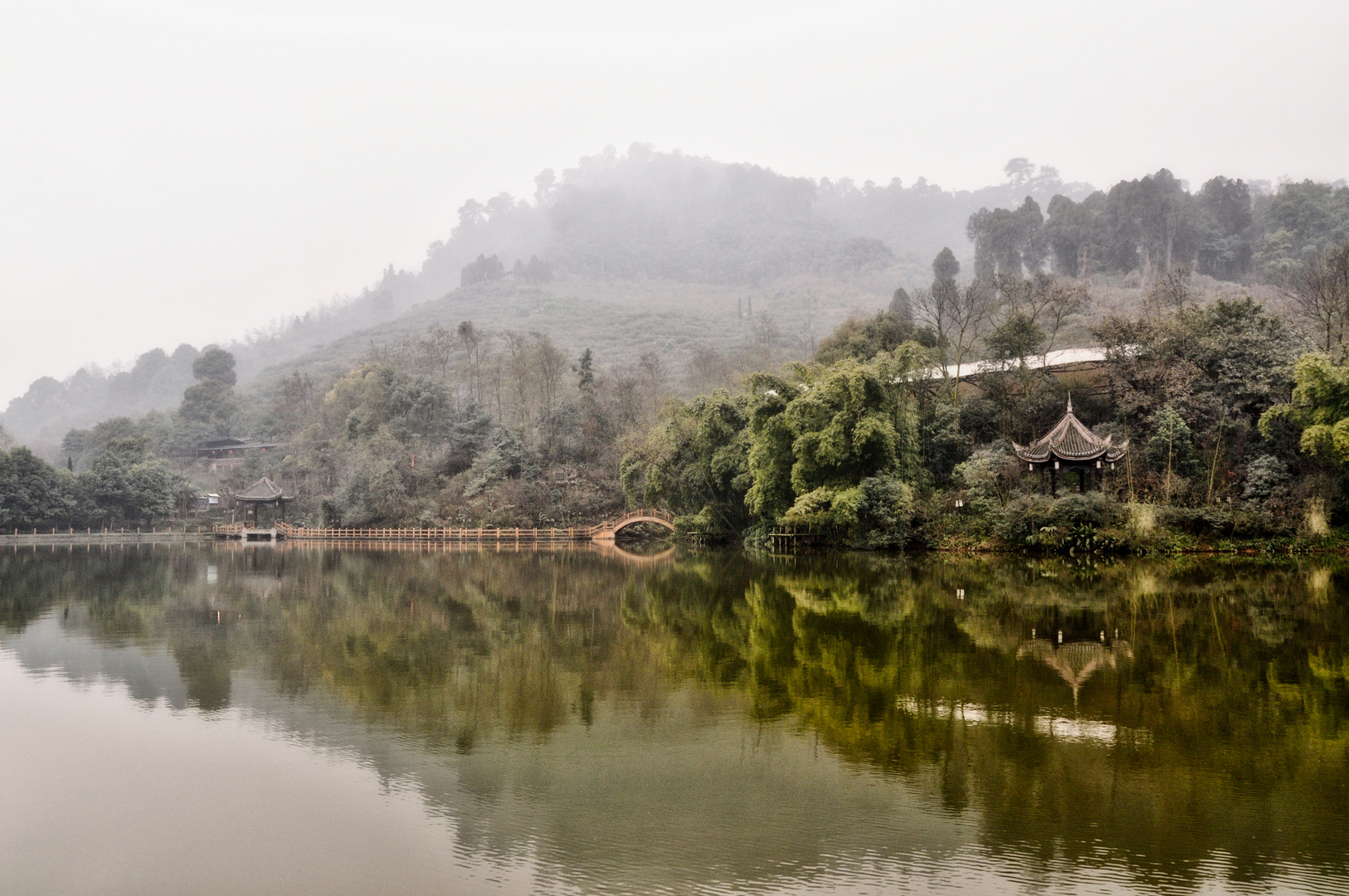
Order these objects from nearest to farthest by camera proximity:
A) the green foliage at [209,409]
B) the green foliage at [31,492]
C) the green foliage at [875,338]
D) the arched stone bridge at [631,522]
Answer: the green foliage at [875,338], the arched stone bridge at [631,522], the green foliage at [31,492], the green foliage at [209,409]

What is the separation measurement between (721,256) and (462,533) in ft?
344

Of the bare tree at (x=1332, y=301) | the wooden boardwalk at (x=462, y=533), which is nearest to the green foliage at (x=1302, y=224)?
the bare tree at (x=1332, y=301)

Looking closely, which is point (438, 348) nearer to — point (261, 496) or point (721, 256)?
point (261, 496)

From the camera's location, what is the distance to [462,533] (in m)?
46.0

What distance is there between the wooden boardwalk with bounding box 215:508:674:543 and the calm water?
26.5m

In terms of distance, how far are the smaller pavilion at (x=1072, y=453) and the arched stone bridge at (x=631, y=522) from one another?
54.5ft

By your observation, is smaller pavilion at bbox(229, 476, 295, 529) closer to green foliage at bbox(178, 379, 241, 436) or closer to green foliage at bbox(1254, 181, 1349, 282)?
green foliage at bbox(178, 379, 241, 436)

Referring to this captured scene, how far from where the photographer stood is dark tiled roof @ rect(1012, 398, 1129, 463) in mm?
26312

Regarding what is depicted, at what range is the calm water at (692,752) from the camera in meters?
5.18

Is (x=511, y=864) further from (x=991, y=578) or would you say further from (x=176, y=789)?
(x=991, y=578)

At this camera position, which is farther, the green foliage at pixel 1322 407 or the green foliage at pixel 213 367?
the green foliage at pixel 213 367

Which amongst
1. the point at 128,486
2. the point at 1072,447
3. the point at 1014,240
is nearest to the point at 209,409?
the point at 128,486

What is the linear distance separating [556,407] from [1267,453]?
3400 centimetres

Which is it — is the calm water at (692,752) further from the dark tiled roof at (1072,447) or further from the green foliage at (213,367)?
the green foliage at (213,367)
